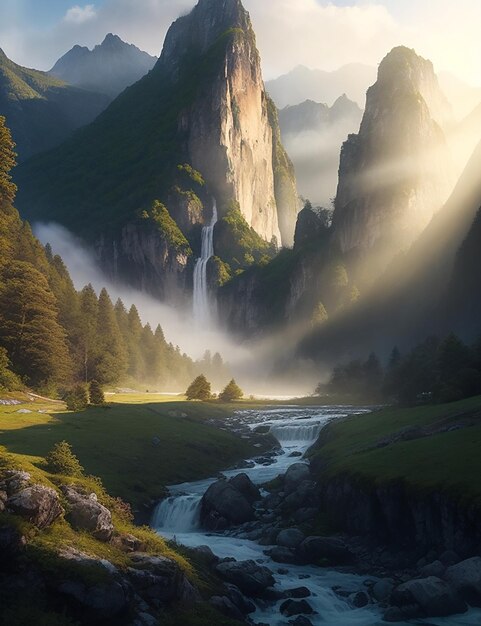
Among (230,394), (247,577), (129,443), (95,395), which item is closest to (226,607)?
(247,577)

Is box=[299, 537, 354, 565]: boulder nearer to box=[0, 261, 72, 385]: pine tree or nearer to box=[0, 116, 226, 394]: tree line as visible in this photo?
box=[0, 116, 226, 394]: tree line

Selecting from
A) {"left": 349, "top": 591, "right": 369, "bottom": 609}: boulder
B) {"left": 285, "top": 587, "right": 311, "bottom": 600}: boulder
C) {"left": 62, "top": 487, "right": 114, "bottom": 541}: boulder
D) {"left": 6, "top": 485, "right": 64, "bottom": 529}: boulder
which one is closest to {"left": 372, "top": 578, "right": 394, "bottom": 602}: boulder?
{"left": 349, "top": 591, "right": 369, "bottom": 609}: boulder

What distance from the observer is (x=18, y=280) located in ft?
236

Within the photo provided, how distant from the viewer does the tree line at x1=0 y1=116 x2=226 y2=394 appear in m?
70.8

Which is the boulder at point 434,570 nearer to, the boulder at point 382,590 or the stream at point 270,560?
the boulder at point 382,590

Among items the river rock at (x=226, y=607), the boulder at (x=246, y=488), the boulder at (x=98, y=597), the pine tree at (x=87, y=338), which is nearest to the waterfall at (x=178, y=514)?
the boulder at (x=246, y=488)

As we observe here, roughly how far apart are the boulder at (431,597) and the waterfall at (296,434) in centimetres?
5181

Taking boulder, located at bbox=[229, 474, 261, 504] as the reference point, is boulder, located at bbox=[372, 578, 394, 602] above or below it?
below

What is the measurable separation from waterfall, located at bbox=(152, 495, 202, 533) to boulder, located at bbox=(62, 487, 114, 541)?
19.1m

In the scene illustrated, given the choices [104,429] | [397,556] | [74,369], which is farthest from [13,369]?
[397,556]

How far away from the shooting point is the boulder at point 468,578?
26188 mm

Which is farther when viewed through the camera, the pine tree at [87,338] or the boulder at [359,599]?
the pine tree at [87,338]

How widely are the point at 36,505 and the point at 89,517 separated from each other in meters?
2.87

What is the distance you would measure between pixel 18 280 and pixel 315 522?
48.7 meters
